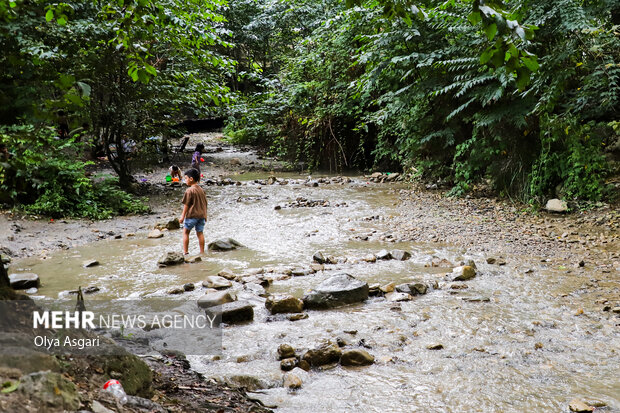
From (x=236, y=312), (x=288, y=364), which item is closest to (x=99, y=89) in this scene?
(x=236, y=312)

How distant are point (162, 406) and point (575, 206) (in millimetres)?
7447

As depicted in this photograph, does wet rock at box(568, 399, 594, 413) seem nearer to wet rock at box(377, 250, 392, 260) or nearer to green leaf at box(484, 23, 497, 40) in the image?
green leaf at box(484, 23, 497, 40)

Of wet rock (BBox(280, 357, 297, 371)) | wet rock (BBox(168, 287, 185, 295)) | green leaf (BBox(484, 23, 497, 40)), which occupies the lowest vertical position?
wet rock (BBox(168, 287, 185, 295))

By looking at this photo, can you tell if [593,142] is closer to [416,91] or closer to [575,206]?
[575,206]

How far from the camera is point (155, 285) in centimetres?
531

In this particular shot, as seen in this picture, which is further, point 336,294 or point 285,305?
point 336,294

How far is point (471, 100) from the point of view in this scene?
28.8 ft

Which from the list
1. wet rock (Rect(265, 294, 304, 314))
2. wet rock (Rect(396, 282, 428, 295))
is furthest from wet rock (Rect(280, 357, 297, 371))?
wet rock (Rect(396, 282, 428, 295))

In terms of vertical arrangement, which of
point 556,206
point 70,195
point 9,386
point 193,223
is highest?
point 9,386

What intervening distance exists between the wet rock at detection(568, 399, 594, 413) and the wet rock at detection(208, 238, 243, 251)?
5.22 meters

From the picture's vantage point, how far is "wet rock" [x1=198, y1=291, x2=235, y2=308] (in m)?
4.40

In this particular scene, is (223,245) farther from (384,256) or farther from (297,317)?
(297,317)

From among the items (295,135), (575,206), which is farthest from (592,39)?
(295,135)

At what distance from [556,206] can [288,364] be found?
6.19 meters
